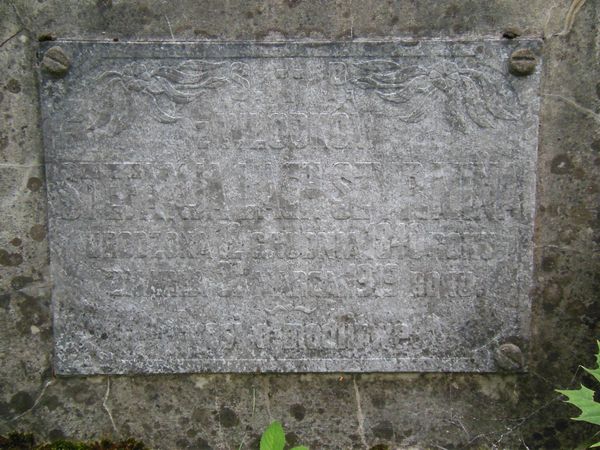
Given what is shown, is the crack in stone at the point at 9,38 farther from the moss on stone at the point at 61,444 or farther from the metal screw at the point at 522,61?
the metal screw at the point at 522,61

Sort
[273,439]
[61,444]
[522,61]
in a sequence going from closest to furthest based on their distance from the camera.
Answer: [273,439] → [522,61] → [61,444]

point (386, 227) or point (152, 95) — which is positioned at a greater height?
point (152, 95)

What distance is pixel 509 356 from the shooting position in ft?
8.40

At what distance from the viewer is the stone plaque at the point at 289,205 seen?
2480 mm

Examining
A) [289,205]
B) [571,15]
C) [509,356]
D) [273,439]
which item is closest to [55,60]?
[289,205]

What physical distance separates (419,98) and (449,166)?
334mm

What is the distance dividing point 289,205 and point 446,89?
874 mm

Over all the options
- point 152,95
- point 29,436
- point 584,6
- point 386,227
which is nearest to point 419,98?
point 386,227

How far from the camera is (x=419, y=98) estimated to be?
98.0 inches

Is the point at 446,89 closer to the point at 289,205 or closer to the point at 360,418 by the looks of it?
the point at 289,205

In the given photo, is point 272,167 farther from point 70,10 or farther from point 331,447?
point 331,447

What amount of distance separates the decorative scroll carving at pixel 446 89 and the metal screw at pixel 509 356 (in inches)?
40.0

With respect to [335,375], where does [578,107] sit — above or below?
above

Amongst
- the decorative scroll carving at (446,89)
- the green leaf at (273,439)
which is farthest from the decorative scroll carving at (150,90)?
the green leaf at (273,439)
